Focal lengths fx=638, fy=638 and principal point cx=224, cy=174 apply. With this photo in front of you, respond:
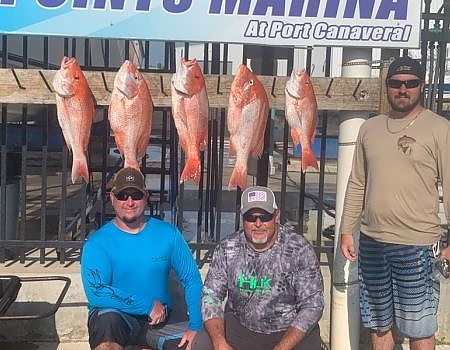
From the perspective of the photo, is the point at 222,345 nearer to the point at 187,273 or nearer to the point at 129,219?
the point at 187,273

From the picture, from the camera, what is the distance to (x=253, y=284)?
9.98ft

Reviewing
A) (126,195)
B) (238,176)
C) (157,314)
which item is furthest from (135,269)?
(238,176)

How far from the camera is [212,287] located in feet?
10.2

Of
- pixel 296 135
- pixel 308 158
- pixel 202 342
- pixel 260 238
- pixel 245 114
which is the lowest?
pixel 202 342

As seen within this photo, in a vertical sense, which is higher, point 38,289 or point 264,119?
point 264,119

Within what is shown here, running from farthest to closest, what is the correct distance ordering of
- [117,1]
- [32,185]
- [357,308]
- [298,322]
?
1. [32,185]
2. [357,308]
3. [117,1]
4. [298,322]

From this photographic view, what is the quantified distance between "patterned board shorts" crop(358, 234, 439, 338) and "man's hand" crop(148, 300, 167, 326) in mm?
1030

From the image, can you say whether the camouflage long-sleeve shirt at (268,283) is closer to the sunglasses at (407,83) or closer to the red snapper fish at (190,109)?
the red snapper fish at (190,109)

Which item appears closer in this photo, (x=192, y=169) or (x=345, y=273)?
(x=192, y=169)

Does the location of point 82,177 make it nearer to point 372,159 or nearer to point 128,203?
point 128,203

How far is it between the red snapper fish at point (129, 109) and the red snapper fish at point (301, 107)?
0.72 metres

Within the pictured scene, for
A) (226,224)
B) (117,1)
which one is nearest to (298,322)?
(117,1)

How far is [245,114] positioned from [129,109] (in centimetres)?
58

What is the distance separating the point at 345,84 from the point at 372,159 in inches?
25.2
